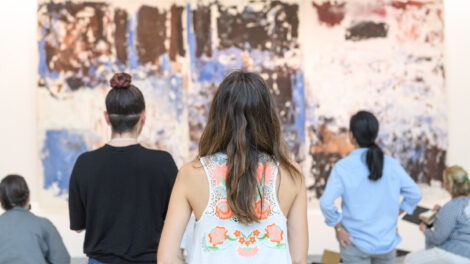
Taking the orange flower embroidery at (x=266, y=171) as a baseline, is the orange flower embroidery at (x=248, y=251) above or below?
below

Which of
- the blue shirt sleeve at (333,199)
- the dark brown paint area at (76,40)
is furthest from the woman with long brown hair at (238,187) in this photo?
the dark brown paint area at (76,40)

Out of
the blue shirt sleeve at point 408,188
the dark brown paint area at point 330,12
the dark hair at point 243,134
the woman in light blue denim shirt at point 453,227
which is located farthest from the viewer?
the dark brown paint area at point 330,12

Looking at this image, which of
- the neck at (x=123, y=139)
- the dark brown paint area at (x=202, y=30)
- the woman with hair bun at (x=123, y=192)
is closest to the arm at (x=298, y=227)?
the woman with hair bun at (x=123, y=192)

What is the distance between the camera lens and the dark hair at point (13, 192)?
3.22 meters

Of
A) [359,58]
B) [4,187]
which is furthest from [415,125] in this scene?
[4,187]

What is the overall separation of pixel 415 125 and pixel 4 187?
3.61 metres

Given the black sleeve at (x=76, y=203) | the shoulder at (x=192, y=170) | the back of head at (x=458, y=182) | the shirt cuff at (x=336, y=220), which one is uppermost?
the shoulder at (x=192, y=170)

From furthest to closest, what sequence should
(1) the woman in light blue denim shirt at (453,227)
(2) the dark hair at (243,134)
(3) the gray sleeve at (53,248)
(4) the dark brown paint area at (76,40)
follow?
(4) the dark brown paint area at (76,40) → (1) the woman in light blue denim shirt at (453,227) → (3) the gray sleeve at (53,248) → (2) the dark hair at (243,134)

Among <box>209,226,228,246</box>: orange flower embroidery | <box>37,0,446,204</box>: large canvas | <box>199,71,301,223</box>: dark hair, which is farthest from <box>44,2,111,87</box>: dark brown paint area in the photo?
<box>209,226,228,246</box>: orange flower embroidery

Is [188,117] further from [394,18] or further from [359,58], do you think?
[394,18]

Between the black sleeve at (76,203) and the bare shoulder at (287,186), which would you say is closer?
the bare shoulder at (287,186)

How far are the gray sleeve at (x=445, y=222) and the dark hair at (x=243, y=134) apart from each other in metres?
2.31

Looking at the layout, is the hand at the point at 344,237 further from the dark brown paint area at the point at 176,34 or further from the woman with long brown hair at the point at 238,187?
the dark brown paint area at the point at 176,34

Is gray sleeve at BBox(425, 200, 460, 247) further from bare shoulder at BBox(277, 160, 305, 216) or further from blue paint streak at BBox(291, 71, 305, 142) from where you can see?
bare shoulder at BBox(277, 160, 305, 216)
